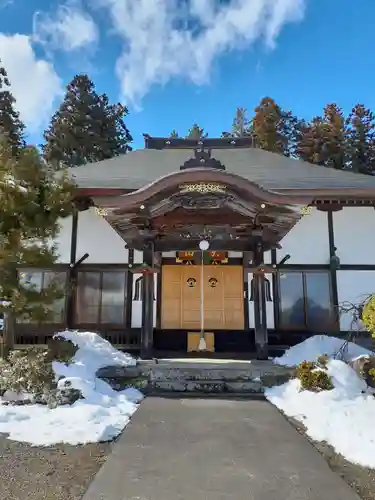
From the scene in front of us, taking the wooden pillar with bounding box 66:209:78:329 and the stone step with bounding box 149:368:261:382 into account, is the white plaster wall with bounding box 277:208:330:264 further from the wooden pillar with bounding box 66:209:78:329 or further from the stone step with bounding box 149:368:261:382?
the wooden pillar with bounding box 66:209:78:329

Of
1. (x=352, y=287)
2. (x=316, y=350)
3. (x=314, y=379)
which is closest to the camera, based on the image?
(x=314, y=379)

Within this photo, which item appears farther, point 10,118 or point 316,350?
point 10,118

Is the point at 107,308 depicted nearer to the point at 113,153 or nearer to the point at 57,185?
the point at 57,185

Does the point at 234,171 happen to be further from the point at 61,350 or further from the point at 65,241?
the point at 61,350

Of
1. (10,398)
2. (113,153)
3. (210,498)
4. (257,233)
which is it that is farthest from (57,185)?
(113,153)

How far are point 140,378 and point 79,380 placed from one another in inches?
48.6

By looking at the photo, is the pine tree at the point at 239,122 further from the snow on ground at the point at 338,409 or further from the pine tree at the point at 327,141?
the snow on ground at the point at 338,409

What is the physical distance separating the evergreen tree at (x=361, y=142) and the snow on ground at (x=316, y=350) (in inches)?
720

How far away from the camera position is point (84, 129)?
28312 mm

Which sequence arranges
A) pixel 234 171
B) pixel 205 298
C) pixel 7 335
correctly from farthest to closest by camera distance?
pixel 234 171
pixel 205 298
pixel 7 335

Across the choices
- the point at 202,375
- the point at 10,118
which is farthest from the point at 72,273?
the point at 10,118

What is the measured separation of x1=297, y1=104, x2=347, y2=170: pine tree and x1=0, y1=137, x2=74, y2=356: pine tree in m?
21.0

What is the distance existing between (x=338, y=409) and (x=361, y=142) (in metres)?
22.9

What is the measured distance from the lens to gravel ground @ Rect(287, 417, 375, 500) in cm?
325
